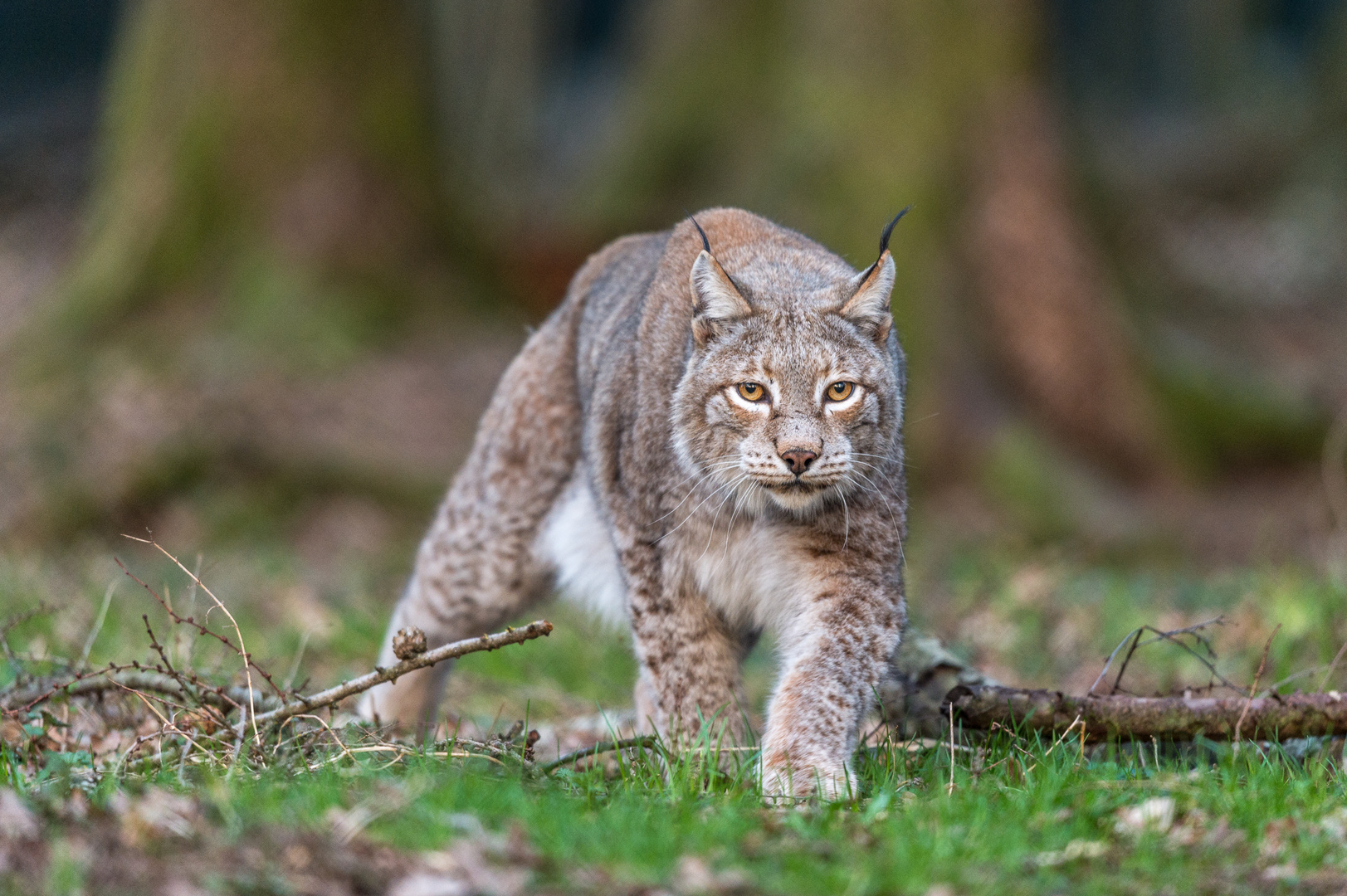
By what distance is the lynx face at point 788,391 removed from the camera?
400 cm

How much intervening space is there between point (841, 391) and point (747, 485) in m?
0.40

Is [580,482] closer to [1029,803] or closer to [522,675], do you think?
[522,675]

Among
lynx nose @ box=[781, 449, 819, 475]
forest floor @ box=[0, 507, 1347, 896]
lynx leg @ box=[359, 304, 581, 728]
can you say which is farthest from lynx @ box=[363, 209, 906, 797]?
forest floor @ box=[0, 507, 1347, 896]

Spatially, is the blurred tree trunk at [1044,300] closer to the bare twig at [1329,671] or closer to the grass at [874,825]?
the bare twig at [1329,671]

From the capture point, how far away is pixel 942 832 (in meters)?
2.98

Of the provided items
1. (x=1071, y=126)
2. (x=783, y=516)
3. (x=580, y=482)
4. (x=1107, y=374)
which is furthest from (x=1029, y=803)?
(x=1071, y=126)

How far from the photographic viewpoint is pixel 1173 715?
3.90 meters

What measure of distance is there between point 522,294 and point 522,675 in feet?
18.1

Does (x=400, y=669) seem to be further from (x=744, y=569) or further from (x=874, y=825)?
(x=874, y=825)

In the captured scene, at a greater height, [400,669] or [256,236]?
[256,236]

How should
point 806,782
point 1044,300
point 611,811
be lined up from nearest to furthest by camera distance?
point 611,811
point 806,782
point 1044,300

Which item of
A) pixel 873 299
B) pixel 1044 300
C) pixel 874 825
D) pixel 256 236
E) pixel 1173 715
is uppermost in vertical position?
pixel 256 236

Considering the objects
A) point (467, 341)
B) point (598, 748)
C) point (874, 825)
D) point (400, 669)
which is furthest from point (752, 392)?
point (467, 341)

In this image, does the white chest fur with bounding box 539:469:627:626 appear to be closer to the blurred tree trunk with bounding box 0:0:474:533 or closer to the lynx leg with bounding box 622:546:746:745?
the lynx leg with bounding box 622:546:746:745
